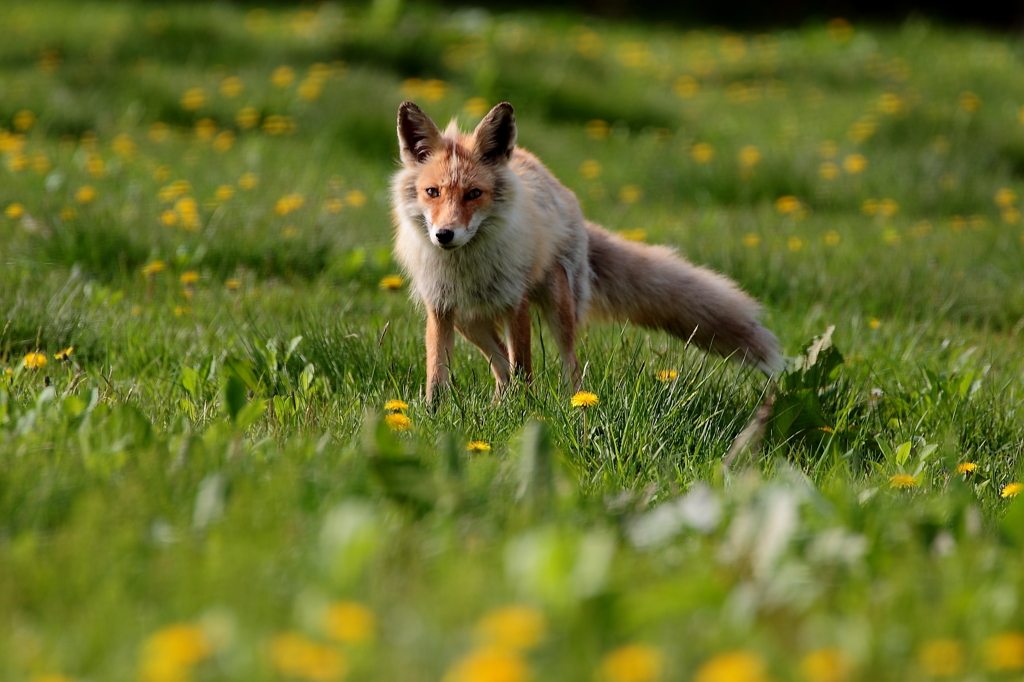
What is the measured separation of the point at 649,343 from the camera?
4.39 m

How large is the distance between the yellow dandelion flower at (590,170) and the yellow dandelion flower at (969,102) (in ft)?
12.7

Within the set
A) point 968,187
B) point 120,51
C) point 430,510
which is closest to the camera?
point 430,510

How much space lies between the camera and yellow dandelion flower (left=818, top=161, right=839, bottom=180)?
786 centimetres

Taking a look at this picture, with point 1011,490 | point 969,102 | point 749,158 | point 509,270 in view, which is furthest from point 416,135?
point 969,102

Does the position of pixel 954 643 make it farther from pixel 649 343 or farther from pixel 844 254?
pixel 844 254

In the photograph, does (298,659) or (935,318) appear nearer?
(298,659)

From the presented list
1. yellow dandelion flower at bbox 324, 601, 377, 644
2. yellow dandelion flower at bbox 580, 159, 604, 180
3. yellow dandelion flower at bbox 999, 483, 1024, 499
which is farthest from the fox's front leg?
yellow dandelion flower at bbox 580, 159, 604, 180

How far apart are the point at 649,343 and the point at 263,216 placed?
2.67 meters

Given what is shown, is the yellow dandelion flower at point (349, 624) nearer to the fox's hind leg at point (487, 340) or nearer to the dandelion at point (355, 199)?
the fox's hind leg at point (487, 340)

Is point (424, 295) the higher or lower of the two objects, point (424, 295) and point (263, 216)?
the higher

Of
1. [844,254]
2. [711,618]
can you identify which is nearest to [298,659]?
[711,618]

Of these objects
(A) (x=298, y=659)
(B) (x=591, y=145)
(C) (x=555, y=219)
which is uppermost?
(A) (x=298, y=659)

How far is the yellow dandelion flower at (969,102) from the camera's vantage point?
9719 millimetres

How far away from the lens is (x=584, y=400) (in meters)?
3.24
